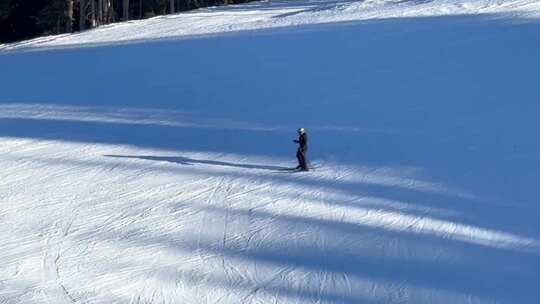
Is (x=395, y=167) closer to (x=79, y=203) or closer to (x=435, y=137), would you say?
(x=435, y=137)

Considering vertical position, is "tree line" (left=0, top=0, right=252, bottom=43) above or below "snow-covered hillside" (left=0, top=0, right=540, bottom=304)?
below

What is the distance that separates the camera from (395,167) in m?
13.7

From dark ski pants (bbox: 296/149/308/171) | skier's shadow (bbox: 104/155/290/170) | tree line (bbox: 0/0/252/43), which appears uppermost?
dark ski pants (bbox: 296/149/308/171)

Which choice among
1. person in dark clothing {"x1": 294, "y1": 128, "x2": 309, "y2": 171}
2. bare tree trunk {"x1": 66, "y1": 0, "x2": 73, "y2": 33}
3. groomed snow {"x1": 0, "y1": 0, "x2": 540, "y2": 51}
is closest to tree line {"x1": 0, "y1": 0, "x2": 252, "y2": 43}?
bare tree trunk {"x1": 66, "y1": 0, "x2": 73, "y2": 33}

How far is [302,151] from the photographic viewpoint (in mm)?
13539

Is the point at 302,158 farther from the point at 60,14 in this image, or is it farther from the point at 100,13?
the point at 60,14

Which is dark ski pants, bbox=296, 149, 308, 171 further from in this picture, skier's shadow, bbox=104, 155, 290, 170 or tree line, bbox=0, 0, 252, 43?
tree line, bbox=0, 0, 252, 43

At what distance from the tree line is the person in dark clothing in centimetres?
2347

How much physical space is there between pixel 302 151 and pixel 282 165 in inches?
28.8

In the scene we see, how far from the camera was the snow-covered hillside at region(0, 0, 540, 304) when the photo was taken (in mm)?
9969

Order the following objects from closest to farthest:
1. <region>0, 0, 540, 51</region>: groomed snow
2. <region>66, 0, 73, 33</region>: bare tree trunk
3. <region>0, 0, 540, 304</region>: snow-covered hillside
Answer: <region>0, 0, 540, 304</region>: snow-covered hillside
<region>0, 0, 540, 51</region>: groomed snow
<region>66, 0, 73, 33</region>: bare tree trunk

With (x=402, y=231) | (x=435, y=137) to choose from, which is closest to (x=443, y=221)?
(x=402, y=231)

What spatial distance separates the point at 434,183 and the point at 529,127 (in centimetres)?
319

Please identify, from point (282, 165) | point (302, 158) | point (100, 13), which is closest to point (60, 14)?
point (100, 13)
